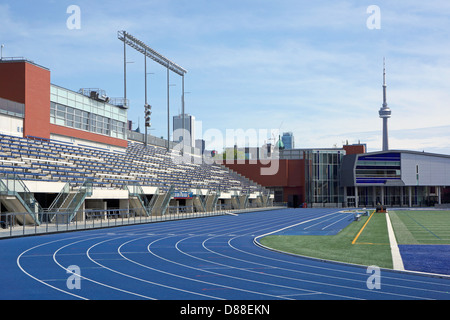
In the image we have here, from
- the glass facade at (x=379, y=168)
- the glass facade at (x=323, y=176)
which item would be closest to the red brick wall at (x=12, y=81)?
the glass facade at (x=323, y=176)

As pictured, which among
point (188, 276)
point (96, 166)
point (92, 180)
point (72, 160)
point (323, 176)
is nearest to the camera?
point (188, 276)

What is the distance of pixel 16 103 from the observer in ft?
119

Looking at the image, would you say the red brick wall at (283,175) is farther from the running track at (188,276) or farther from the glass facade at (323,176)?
the running track at (188,276)

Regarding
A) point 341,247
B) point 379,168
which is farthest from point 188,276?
point 379,168

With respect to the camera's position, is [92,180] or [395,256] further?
[92,180]

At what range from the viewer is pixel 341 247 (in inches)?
748

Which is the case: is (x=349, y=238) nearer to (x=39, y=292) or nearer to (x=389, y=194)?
(x=39, y=292)

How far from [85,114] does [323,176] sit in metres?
52.4

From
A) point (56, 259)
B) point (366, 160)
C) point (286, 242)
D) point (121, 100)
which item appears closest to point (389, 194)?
point (366, 160)

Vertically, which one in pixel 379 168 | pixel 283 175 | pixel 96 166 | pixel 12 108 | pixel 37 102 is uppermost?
pixel 37 102

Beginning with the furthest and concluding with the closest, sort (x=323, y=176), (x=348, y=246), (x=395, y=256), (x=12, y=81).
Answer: (x=323, y=176), (x=12, y=81), (x=348, y=246), (x=395, y=256)

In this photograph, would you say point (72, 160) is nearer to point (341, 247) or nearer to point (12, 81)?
point (12, 81)

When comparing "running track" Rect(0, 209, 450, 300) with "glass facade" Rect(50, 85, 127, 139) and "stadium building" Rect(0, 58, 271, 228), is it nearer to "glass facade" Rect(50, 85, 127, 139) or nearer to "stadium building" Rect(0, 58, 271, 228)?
"stadium building" Rect(0, 58, 271, 228)

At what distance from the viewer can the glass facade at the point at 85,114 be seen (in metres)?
42.3
